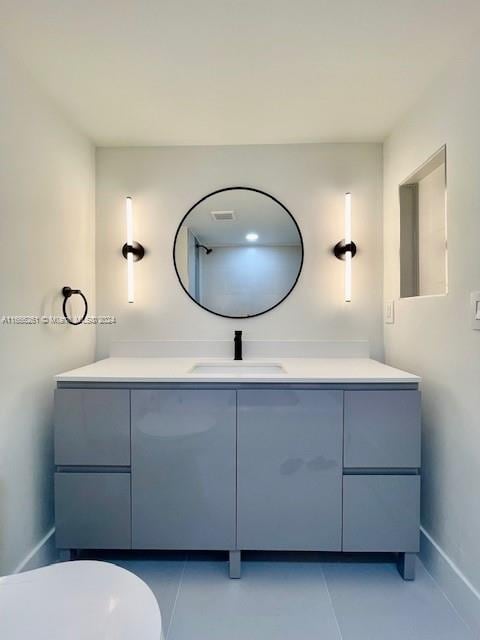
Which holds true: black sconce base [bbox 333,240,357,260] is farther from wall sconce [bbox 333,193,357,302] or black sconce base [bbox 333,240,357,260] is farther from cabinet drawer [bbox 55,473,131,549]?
cabinet drawer [bbox 55,473,131,549]

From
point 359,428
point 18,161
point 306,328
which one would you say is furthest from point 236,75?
point 359,428

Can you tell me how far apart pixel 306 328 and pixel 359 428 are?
742 mm

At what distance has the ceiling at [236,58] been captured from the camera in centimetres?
117

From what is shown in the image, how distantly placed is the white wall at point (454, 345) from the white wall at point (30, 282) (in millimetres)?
1757

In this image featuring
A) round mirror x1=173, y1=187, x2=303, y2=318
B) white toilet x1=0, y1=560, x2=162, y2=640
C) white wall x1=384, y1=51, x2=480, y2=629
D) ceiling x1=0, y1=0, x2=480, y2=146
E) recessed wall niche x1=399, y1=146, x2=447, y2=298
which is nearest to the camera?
white toilet x1=0, y1=560, x2=162, y2=640

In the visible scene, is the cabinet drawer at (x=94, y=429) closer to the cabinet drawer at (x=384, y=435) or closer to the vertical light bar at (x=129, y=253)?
the vertical light bar at (x=129, y=253)

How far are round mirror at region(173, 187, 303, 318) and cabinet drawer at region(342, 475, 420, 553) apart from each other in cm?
105

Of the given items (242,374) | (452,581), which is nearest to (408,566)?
(452,581)

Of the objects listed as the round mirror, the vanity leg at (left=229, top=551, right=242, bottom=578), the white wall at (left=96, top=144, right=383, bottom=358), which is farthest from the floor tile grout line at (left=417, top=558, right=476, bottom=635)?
the round mirror

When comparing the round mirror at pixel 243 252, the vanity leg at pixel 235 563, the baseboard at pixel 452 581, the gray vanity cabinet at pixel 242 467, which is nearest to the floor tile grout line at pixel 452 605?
the baseboard at pixel 452 581

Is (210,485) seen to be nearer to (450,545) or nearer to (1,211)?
(450,545)

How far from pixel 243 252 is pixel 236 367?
0.67 metres

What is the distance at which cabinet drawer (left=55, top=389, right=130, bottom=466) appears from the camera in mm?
1480

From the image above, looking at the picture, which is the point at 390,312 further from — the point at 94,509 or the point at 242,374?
the point at 94,509
